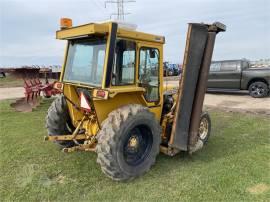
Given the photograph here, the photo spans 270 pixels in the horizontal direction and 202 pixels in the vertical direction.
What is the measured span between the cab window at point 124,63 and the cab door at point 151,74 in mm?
120

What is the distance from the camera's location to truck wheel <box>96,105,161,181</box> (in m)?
3.37

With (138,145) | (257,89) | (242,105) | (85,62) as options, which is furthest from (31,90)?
(257,89)

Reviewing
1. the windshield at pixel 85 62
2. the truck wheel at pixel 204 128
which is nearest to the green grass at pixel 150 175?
the truck wheel at pixel 204 128

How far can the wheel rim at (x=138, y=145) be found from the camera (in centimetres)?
379

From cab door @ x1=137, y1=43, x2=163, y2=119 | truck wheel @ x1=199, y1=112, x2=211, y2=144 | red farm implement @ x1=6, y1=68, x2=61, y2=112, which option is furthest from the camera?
red farm implement @ x1=6, y1=68, x2=61, y2=112

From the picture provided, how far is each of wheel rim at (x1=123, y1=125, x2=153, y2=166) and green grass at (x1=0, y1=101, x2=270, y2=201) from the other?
0.27m

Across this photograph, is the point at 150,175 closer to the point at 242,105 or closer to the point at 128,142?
the point at 128,142

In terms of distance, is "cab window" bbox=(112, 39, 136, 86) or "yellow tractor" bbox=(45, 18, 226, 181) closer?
"yellow tractor" bbox=(45, 18, 226, 181)

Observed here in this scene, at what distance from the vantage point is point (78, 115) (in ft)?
14.1

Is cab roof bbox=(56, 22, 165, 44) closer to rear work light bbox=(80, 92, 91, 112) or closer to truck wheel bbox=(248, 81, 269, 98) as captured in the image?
rear work light bbox=(80, 92, 91, 112)

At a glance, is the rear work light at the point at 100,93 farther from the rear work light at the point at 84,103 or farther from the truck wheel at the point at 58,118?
the truck wheel at the point at 58,118

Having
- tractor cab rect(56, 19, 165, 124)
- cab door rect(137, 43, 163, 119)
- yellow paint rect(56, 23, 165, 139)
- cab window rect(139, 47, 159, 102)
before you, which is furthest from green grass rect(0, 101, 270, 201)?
cab window rect(139, 47, 159, 102)

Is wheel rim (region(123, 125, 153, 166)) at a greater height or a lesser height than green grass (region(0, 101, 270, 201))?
greater

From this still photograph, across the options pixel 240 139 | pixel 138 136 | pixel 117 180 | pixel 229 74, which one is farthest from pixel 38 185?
pixel 229 74
